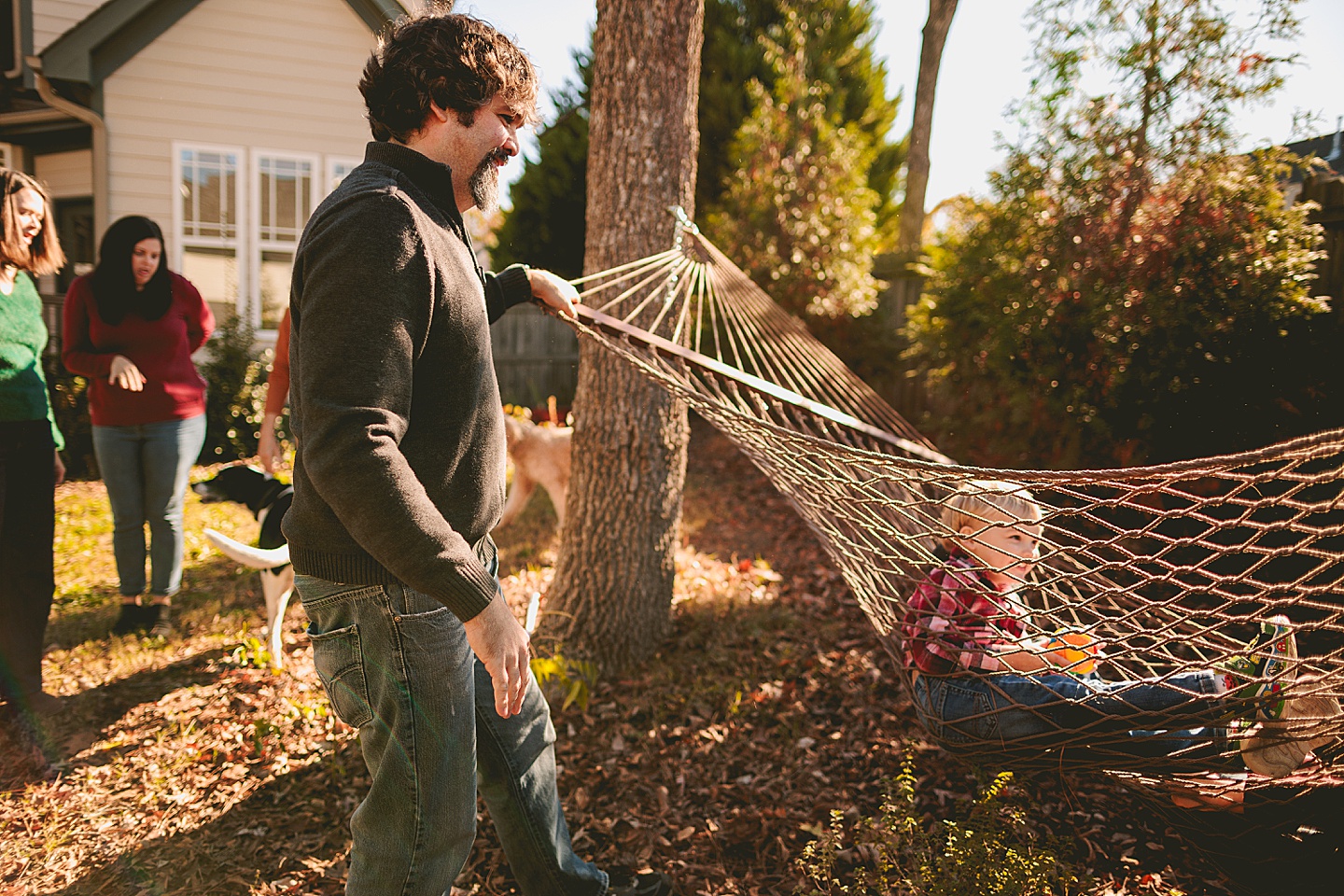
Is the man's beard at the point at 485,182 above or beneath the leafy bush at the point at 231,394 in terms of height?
above

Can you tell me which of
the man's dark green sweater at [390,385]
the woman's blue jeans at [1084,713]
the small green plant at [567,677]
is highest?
the man's dark green sweater at [390,385]

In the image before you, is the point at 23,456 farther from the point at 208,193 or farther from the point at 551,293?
the point at 208,193

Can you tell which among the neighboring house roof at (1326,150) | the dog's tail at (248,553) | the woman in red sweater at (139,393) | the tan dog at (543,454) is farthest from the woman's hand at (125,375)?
the neighboring house roof at (1326,150)

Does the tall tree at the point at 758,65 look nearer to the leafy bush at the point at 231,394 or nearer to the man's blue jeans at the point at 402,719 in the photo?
the leafy bush at the point at 231,394

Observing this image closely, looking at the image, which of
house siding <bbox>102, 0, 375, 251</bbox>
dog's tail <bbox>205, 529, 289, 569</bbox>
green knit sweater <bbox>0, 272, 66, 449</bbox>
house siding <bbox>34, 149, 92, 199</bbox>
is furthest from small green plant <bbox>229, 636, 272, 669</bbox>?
house siding <bbox>34, 149, 92, 199</bbox>

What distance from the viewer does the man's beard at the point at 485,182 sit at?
4.00ft

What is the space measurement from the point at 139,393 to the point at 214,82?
12.9ft

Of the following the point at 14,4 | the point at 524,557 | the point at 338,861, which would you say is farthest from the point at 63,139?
the point at 338,861

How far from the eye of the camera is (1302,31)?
308 centimetres

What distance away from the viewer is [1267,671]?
1.53 metres

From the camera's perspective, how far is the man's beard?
1218mm

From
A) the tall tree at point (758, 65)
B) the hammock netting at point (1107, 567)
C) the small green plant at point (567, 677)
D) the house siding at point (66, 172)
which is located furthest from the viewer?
the tall tree at point (758, 65)

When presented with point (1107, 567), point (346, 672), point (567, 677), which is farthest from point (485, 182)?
point (567, 677)

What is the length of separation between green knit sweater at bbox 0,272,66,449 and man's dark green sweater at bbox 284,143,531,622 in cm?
170
